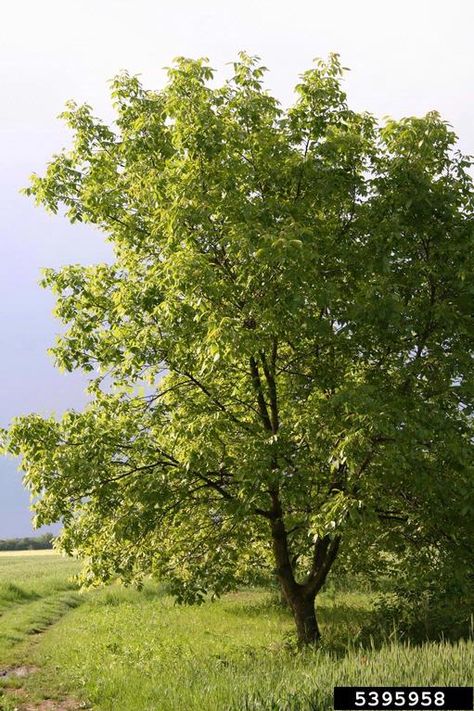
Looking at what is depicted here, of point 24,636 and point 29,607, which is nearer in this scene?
point 24,636

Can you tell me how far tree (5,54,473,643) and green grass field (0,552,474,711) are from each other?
211 cm

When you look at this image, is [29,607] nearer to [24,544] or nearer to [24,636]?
[24,636]

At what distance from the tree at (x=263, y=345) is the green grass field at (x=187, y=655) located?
211 cm

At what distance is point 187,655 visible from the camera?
52.9 feet

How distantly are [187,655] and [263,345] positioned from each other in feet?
28.2

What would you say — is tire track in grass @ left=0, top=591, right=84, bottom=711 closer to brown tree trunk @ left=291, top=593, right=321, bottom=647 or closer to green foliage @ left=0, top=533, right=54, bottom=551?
brown tree trunk @ left=291, top=593, right=321, bottom=647

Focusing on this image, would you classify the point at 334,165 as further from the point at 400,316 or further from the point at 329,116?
the point at 400,316

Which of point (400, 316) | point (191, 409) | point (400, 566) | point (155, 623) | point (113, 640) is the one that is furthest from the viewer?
point (155, 623)

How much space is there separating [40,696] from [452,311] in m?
10.9

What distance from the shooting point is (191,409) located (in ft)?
45.3

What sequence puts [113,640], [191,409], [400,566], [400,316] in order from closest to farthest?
[400,316] < [191,409] < [400,566] < [113,640]

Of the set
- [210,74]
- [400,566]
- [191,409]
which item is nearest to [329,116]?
[210,74]

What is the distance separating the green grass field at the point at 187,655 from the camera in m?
8.58

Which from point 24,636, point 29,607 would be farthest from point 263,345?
point 29,607
